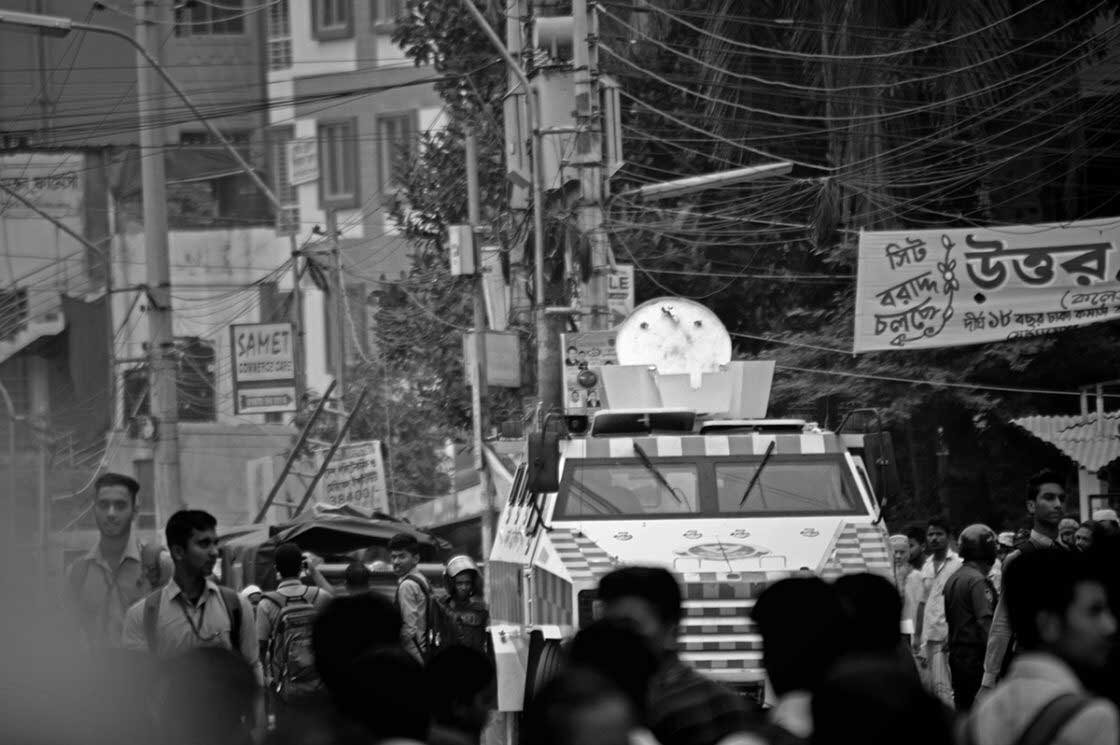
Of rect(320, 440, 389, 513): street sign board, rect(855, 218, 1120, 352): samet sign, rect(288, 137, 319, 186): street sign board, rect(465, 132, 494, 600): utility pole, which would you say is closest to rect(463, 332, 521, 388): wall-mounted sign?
rect(465, 132, 494, 600): utility pole

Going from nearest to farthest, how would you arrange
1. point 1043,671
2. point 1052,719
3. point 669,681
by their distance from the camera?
point 1052,719 → point 1043,671 → point 669,681

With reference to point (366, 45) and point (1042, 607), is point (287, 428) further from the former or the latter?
point (1042, 607)

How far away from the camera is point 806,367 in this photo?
90.9 ft

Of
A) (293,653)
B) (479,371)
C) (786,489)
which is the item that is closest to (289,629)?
(293,653)

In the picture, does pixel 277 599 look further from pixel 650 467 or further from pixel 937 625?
pixel 937 625

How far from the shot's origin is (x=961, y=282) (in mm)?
20656

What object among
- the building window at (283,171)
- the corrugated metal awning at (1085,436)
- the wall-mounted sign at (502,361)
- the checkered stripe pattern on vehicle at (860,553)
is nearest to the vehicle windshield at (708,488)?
the checkered stripe pattern on vehicle at (860,553)

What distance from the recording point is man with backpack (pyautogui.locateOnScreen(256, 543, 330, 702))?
38.2 feet

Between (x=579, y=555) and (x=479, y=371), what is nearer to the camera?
(x=579, y=555)

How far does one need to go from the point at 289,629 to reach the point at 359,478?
19949 millimetres

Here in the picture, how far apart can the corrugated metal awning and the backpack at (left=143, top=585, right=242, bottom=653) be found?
47.4ft

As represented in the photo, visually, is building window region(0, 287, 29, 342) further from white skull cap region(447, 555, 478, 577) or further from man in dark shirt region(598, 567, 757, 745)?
man in dark shirt region(598, 567, 757, 745)

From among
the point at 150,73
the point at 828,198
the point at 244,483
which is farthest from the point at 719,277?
the point at 244,483

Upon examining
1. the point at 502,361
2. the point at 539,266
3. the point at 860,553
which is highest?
the point at 539,266
